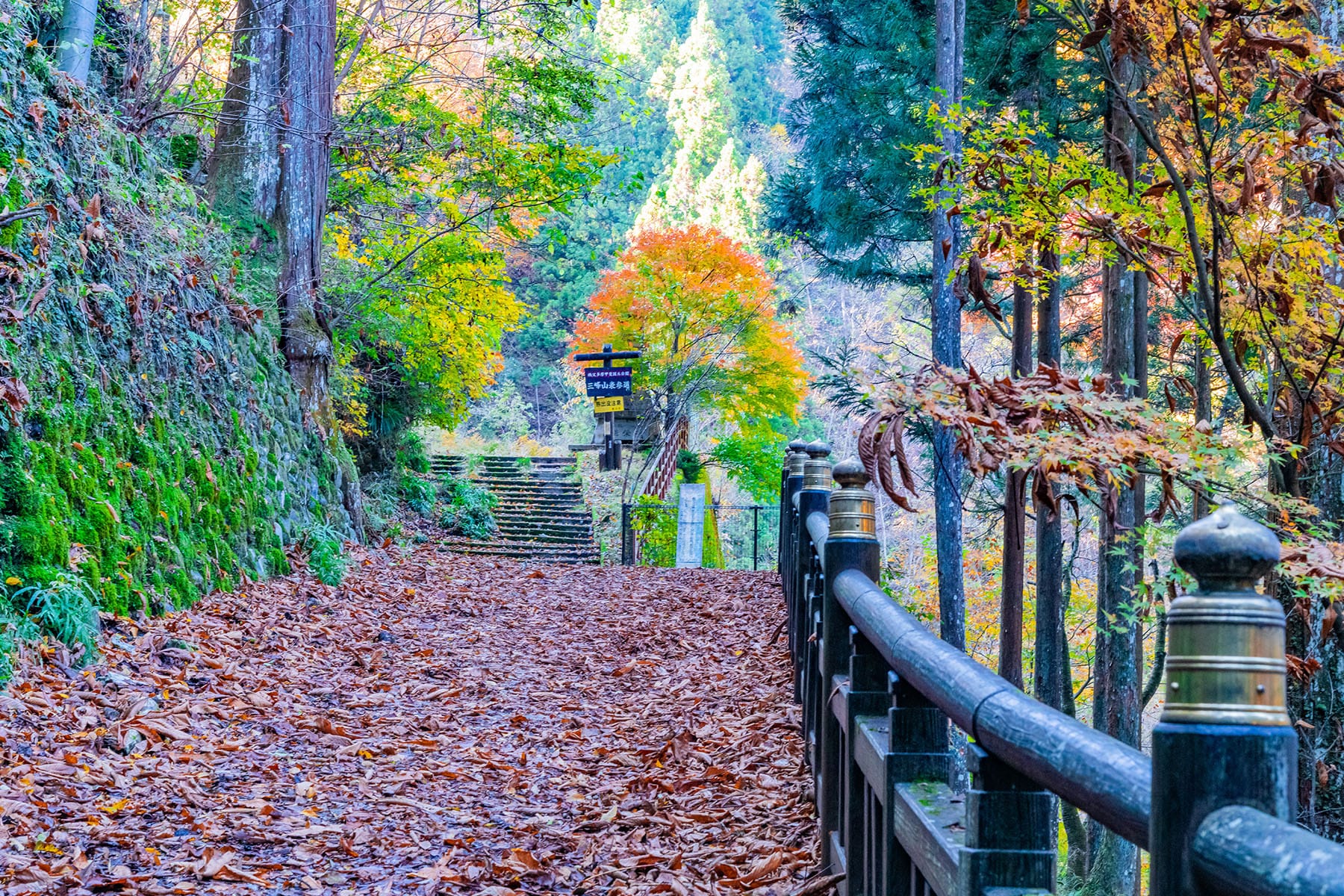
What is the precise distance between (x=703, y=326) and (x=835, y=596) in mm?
18158

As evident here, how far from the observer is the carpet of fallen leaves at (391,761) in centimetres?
361

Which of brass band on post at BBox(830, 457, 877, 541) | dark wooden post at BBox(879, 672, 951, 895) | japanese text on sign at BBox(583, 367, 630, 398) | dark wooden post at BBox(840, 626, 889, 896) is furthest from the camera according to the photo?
japanese text on sign at BBox(583, 367, 630, 398)

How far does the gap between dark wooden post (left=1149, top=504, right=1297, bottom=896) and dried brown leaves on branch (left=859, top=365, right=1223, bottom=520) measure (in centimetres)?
244

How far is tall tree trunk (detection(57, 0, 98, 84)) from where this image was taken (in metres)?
7.98

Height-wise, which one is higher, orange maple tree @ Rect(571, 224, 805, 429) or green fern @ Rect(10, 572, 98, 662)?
orange maple tree @ Rect(571, 224, 805, 429)

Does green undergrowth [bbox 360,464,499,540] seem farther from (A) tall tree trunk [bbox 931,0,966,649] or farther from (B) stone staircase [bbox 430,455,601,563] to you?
(A) tall tree trunk [bbox 931,0,966,649]

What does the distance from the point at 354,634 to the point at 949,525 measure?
618 cm

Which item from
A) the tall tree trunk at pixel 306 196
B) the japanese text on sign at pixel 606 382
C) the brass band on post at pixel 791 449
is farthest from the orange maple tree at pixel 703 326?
the brass band on post at pixel 791 449

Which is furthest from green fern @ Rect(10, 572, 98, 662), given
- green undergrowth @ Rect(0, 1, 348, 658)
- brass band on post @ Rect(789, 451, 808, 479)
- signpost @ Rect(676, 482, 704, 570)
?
signpost @ Rect(676, 482, 704, 570)

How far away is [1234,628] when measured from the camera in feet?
3.11

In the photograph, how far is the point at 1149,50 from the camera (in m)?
6.13

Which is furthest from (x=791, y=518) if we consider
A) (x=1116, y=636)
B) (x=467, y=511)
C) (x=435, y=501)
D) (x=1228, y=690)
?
(x=435, y=501)

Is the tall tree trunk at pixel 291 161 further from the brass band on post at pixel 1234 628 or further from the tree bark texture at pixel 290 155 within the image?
the brass band on post at pixel 1234 628

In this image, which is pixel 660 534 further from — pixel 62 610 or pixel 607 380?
pixel 62 610
